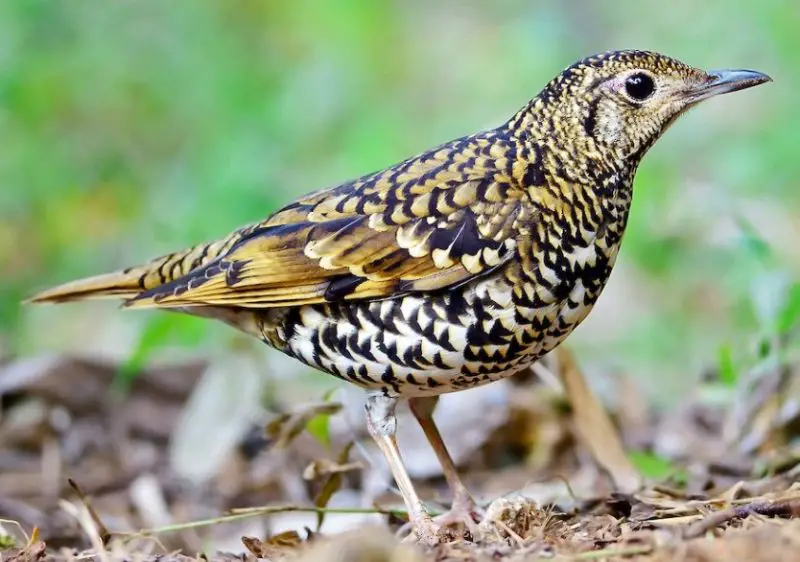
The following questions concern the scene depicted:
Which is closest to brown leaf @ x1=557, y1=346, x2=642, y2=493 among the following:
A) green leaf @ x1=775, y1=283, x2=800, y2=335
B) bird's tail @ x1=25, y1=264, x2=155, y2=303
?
green leaf @ x1=775, y1=283, x2=800, y2=335

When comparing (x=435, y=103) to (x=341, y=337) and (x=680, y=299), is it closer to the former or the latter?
(x=680, y=299)

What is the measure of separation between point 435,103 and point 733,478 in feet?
27.6

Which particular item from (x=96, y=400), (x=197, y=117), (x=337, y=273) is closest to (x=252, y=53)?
(x=197, y=117)

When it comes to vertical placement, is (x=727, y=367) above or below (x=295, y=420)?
below

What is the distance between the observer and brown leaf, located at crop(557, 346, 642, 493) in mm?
4293

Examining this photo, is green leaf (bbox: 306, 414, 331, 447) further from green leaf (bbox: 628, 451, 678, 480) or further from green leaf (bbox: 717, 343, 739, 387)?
green leaf (bbox: 717, 343, 739, 387)

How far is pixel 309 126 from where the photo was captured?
11500 mm

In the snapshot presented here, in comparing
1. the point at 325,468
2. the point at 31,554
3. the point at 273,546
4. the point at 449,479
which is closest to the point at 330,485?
the point at 325,468

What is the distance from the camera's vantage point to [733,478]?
4.35 m

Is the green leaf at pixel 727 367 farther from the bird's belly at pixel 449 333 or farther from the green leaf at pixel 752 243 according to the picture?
the bird's belly at pixel 449 333

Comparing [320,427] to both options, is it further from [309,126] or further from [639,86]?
[309,126]

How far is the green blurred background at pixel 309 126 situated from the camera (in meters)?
8.43

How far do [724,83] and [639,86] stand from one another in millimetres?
A: 286

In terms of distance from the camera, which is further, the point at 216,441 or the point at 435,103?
the point at 435,103
